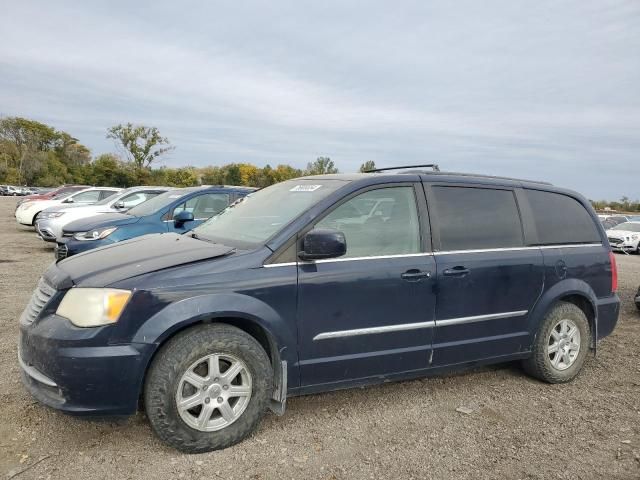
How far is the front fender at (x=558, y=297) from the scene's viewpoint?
4199 millimetres

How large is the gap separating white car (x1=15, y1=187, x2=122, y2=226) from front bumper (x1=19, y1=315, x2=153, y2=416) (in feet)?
44.1

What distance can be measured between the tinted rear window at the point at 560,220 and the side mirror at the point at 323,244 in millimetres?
2102

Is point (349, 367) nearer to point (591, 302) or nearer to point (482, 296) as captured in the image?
point (482, 296)

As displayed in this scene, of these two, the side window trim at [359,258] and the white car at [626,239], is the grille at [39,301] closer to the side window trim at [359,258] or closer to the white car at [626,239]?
the side window trim at [359,258]

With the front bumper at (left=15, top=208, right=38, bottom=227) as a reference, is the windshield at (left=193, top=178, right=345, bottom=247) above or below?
above

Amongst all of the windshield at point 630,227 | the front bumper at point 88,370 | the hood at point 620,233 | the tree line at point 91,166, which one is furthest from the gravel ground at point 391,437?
the tree line at point 91,166

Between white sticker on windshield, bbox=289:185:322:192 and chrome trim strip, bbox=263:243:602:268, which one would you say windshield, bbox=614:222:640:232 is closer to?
chrome trim strip, bbox=263:243:602:268

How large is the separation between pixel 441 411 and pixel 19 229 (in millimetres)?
17885

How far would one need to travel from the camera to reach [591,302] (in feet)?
14.8

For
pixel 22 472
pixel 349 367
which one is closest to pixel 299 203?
pixel 349 367

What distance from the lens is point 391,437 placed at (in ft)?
10.8

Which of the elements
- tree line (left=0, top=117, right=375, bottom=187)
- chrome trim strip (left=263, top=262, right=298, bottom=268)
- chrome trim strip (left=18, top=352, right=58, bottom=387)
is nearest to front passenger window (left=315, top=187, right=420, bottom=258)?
chrome trim strip (left=263, top=262, right=298, bottom=268)

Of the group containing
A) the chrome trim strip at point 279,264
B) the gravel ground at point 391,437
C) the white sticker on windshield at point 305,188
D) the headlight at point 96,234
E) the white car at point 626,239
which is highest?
the white sticker on windshield at point 305,188

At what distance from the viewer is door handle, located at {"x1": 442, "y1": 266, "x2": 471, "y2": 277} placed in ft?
12.2
